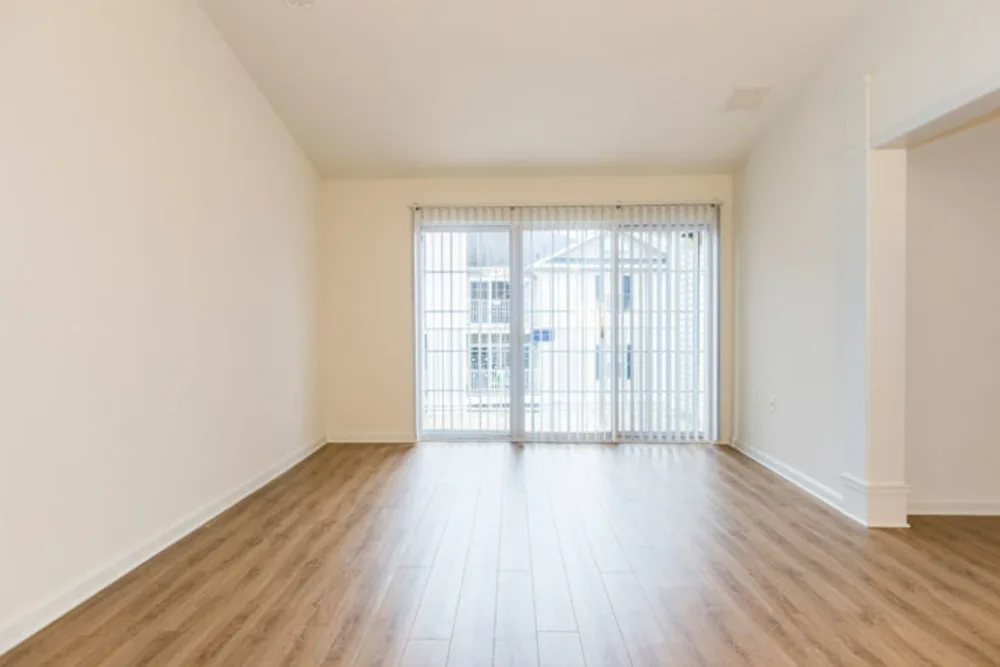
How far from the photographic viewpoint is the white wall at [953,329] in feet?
10.3

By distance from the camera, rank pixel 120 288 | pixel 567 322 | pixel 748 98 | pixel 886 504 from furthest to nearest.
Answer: pixel 567 322 < pixel 748 98 < pixel 886 504 < pixel 120 288

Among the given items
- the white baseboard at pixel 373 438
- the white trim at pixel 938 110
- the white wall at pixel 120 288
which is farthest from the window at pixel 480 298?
the white trim at pixel 938 110

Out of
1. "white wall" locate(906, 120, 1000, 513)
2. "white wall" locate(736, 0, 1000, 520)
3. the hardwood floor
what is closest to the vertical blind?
"white wall" locate(736, 0, 1000, 520)

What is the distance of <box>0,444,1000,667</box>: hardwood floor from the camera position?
1843 millimetres

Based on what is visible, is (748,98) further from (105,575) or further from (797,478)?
(105,575)

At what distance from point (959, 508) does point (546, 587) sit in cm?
259

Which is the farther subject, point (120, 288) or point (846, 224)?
point (846, 224)

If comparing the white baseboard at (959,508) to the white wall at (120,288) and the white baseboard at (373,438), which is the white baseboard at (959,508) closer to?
the white baseboard at (373,438)

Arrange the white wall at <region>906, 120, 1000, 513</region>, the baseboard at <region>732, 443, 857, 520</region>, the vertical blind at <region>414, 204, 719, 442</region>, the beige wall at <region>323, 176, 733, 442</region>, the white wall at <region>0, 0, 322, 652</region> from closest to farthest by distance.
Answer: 1. the white wall at <region>0, 0, 322, 652</region>
2. the white wall at <region>906, 120, 1000, 513</region>
3. the baseboard at <region>732, 443, 857, 520</region>
4. the vertical blind at <region>414, 204, 719, 442</region>
5. the beige wall at <region>323, 176, 733, 442</region>

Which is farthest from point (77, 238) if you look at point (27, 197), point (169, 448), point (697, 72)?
point (697, 72)

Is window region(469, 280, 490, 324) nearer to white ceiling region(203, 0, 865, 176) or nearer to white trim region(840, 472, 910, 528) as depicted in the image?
white ceiling region(203, 0, 865, 176)

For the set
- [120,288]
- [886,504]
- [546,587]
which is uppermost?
[120,288]

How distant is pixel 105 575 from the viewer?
2318 millimetres

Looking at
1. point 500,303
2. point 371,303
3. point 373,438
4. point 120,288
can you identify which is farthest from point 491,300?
point 120,288
